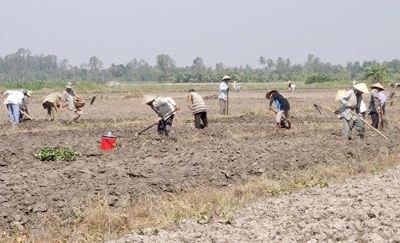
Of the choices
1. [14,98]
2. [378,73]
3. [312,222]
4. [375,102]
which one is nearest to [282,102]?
[375,102]

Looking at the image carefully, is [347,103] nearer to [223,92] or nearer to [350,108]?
[350,108]

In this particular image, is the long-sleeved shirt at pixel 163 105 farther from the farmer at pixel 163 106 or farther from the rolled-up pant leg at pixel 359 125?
the rolled-up pant leg at pixel 359 125

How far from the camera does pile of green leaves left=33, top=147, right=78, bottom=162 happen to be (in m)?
10.3

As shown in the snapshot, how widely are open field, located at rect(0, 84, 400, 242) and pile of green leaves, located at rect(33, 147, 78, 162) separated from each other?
0.59ft

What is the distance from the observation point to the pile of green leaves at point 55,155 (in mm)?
10266

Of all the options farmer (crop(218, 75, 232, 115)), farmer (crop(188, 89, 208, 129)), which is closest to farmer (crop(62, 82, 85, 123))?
farmer (crop(188, 89, 208, 129))

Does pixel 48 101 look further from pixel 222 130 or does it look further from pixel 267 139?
pixel 267 139

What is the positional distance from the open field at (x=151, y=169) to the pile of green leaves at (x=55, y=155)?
0.18 meters

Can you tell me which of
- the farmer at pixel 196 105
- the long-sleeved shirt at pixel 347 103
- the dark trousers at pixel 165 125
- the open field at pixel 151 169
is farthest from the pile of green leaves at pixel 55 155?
the long-sleeved shirt at pixel 347 103

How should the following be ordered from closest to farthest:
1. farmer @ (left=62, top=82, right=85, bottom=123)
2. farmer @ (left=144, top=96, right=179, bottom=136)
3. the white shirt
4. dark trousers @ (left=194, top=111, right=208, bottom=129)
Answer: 1. farmer @ (left=144, top=96, right=179, bottom=136)
2. dark trousers @ (left=194, top=111, right=208, bottom=129)
3. the white shirt
4. farmer @ (left=62, top=82, right=85, bottom=123)

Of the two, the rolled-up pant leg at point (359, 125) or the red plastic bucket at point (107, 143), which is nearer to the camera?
the red plastic bucket at point (107, 143)

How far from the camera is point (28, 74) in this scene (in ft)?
441

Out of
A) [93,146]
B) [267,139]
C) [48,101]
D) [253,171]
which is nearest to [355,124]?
[267,139]

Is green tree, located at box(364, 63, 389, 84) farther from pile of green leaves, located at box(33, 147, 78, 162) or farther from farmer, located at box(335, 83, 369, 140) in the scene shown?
pile of green leaves, located at box(33, 147, 78, 162)
